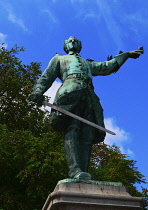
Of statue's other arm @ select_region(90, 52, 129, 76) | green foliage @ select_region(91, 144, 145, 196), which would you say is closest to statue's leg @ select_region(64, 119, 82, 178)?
statue's other arm @ select_region(90, 52, 129, 76)

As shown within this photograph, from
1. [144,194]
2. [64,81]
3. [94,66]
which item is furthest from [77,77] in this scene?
[144,194]

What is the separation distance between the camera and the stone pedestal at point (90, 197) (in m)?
4.39

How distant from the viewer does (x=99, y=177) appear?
17016 millimetres

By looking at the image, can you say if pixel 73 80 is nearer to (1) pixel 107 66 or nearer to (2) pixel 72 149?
(1) pixel 107 66

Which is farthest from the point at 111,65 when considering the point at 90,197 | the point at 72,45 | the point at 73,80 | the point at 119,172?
the point at 119,172

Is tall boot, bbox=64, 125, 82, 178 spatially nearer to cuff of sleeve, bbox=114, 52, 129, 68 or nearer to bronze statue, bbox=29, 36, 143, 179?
bronze statue, bbox=29, 36, 143, 179

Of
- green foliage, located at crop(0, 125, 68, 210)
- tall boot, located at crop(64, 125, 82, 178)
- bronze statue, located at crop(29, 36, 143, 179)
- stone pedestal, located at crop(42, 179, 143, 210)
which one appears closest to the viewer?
stone pedestal, located at crop(42, 179, 143, 210)

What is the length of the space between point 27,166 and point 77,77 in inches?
389

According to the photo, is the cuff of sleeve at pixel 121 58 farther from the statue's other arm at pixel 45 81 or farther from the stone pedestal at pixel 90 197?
the stone pedestal at pixel 90 197

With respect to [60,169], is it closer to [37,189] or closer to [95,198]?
[37,189]

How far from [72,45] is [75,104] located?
130cm

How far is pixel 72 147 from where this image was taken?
5309mm

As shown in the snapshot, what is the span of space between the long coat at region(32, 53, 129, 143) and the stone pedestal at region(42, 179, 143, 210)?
109cm

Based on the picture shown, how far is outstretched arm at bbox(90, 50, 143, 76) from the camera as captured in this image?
6.23m
